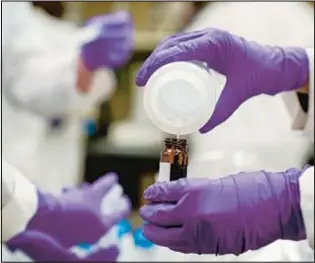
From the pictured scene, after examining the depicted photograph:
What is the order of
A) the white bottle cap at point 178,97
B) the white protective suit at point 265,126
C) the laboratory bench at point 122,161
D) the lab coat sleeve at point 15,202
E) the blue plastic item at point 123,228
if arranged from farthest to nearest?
the laboratory bench at point 122,161 → the blue plastic item at point 123,228 → the white protective suit at point 265,126 → the lab coat sleeve at point 15,202 → the white bottle cap at point 178,97

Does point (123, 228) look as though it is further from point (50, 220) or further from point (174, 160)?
point (174, 160)

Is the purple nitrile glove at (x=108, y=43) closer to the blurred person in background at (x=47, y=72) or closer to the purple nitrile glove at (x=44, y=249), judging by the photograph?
the blurred person in background at (x=47, y=72)

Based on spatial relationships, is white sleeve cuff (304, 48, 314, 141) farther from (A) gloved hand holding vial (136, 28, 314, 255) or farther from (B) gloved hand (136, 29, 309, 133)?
(A) gloved hand holding vial (136, 28, 314, 255)

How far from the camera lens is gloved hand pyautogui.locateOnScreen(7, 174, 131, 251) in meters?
0.90

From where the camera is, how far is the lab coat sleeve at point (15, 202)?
823 millimetres

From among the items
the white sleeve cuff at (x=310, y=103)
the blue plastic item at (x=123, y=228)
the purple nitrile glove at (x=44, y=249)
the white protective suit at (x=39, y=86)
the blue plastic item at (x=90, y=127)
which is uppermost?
the white sleeve cuff at (x=310, y=103)

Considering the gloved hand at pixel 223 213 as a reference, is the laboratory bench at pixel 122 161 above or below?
below

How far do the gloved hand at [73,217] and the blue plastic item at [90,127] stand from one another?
149 cm

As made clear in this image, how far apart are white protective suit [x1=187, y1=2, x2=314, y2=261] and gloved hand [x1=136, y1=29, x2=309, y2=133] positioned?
2cm

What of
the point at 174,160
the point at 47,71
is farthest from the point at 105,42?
the point at 174,160

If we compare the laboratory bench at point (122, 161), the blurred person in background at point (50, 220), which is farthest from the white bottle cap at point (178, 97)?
the laboratory bench at point (122, 161)

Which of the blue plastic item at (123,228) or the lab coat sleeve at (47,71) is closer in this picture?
the blue plastic item at (123,228)

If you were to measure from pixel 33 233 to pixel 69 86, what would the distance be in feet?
3.05

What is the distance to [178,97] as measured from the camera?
646mm
